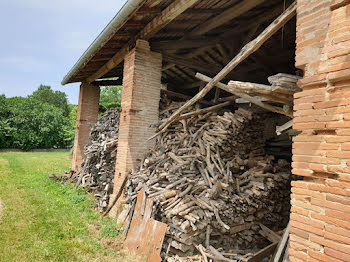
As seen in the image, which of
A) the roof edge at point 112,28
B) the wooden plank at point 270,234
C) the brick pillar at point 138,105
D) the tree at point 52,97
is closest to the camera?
the roof edge at point 112,28

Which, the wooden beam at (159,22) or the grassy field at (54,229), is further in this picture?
the wooden beam at (159,22)

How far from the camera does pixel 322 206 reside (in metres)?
2.53

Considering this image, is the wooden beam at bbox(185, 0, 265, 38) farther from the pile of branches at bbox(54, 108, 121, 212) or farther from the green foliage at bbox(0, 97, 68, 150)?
the green foliage at bbox(0, 97, 68, 150)

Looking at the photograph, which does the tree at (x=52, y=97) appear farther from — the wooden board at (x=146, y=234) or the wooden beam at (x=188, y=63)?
the wooden board at (x=146, y=234)

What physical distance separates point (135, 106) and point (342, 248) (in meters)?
6.06

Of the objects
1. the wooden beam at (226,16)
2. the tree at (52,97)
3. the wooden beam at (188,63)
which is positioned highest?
the tree at (52,97)

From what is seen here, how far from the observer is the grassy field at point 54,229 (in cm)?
500

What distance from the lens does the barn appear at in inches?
97.4

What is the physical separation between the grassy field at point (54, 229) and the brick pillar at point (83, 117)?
2675 millimetres

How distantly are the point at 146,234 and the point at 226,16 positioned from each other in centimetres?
629

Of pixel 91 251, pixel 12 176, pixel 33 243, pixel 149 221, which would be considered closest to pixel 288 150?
pixel 149 221

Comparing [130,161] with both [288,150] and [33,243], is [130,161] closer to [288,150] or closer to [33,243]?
[33,243]

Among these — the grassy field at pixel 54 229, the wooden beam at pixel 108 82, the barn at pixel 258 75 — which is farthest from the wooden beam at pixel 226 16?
the grassy field at pixel 54 229

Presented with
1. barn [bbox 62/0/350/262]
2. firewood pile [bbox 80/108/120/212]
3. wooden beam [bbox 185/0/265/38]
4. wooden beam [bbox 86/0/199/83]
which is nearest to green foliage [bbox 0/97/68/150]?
barn [bbox 62/0/350/262]
